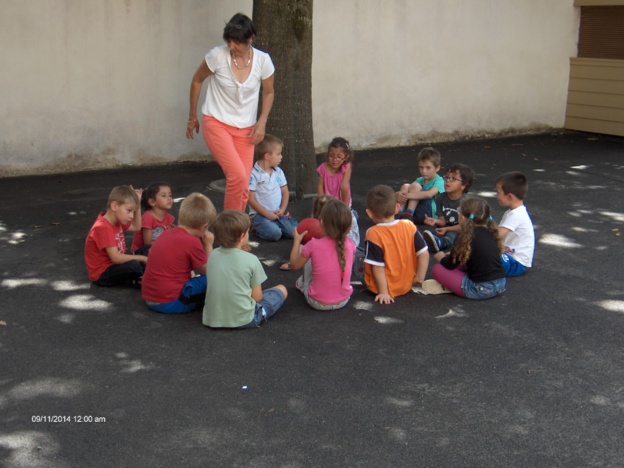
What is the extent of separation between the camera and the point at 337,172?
7645 millimetres

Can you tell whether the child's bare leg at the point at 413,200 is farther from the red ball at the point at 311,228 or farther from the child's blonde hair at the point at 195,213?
the child's blonde hair at the point at 195,213

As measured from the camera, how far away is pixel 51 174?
1011 centimetres

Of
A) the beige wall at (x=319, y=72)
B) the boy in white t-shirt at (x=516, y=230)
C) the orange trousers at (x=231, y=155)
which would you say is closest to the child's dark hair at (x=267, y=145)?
the orange trousers at (x=231, y=155)

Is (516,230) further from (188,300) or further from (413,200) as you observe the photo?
(188,300)

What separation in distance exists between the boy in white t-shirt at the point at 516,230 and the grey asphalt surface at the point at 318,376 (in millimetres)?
135

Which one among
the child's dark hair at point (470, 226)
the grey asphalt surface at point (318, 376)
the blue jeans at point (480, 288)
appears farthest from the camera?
the blue jeans at point (480, 288)

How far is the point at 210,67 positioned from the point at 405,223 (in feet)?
7.43

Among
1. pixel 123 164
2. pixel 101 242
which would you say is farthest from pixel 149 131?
pixel 101 242

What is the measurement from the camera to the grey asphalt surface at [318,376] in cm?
383

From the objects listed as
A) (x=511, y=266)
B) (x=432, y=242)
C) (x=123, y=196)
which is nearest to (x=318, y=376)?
(x=123, y=196)

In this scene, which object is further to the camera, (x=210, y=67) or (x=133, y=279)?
(x=210, y=67)

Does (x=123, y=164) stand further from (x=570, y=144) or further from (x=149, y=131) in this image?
(x=570, y=144)

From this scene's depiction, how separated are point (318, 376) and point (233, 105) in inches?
121

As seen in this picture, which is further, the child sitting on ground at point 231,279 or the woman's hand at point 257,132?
the woman's hand at point 257,132
